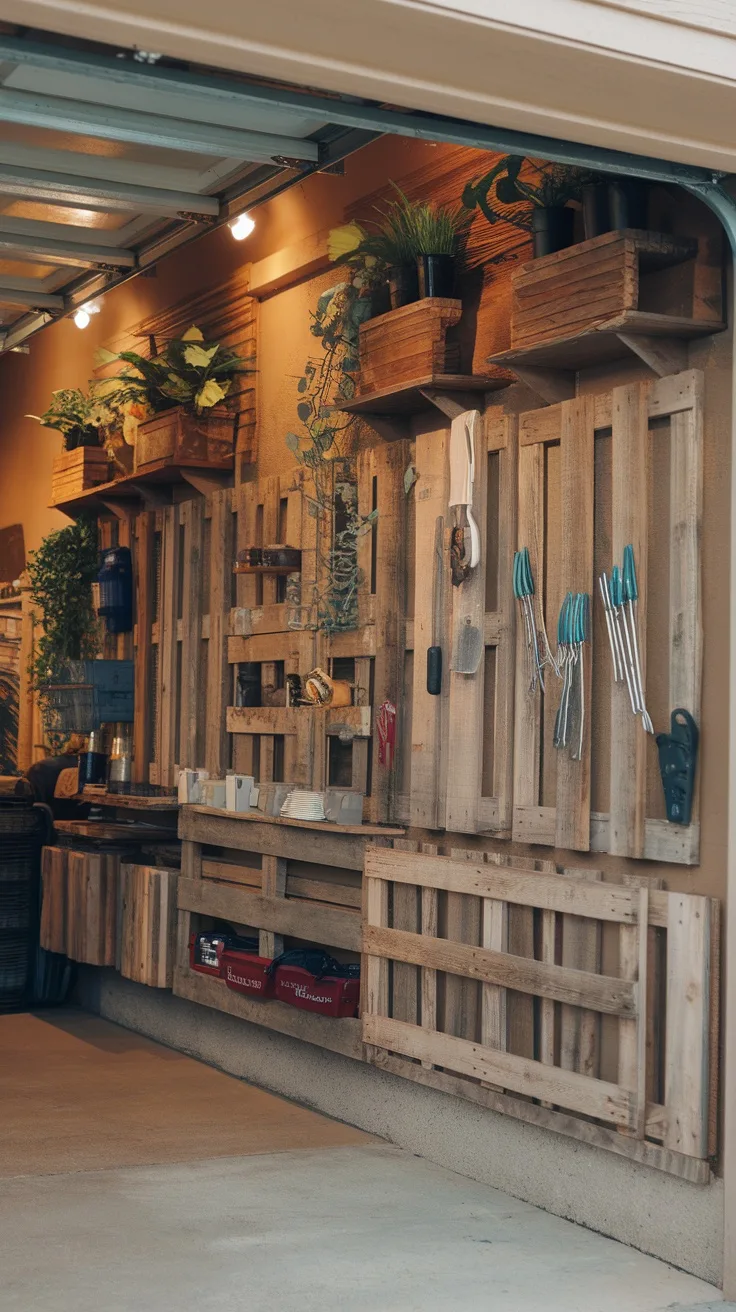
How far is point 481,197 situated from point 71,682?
4.30m

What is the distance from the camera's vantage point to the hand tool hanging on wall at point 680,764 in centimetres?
419

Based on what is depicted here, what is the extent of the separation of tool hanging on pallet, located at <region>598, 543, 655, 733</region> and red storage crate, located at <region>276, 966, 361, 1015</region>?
182 centimetres

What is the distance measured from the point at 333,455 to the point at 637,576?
84.4 inches

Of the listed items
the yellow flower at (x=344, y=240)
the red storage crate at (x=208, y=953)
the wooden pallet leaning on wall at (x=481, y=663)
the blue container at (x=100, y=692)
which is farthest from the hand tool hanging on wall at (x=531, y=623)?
the blue container at (x=100, y=692)

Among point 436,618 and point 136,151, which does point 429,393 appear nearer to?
point 436,618

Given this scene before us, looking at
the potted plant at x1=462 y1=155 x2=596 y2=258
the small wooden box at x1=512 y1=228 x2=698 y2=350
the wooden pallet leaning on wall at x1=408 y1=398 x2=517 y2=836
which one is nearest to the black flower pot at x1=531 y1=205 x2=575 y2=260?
the potted plant at x1=462 y1=155 x2=596 y2=258

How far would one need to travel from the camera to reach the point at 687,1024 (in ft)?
13.4

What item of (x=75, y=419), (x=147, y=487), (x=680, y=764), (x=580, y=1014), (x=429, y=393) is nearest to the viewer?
(x=680, y=764)

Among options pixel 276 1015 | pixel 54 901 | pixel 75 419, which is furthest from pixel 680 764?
pixel 75 419

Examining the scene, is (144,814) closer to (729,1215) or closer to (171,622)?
(171,622)

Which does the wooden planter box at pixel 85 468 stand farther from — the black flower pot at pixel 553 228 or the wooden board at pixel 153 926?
the black flower pot at pixel 553 228

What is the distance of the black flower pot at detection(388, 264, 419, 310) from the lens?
17.8 feet

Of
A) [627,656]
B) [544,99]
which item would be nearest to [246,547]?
[627,656]

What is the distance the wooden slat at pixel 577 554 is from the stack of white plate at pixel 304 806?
1.38 m
